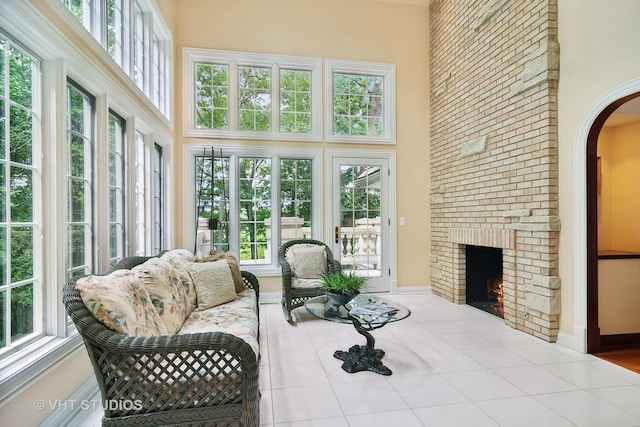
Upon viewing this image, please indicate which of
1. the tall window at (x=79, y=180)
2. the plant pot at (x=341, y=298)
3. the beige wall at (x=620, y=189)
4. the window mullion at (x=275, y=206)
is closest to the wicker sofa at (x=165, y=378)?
the tall window at (x=79, y=180)

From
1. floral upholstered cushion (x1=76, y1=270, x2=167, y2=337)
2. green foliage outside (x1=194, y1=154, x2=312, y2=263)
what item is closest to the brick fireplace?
green foliage outside (x1=194, y1=154, x2=312, y2=263)

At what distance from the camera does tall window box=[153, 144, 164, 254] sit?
3.87m

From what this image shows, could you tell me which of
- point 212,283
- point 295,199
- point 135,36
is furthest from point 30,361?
point 295,199

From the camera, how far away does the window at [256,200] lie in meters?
4.73

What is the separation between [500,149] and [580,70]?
102 centimetres

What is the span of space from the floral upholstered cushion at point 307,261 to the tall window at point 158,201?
1.61 metres

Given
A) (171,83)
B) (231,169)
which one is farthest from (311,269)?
(171,83)

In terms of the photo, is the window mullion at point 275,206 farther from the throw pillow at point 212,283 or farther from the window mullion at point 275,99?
the throw pillow at point 212,283

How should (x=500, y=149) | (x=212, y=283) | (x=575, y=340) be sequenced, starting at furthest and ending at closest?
(x=500, y=149)
(x=575, y=340)
(x=212, y=283)

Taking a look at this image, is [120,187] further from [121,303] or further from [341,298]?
[341,298]

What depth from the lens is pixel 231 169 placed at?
4781mm

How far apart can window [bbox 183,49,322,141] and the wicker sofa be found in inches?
144

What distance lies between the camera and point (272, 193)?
4.88 m

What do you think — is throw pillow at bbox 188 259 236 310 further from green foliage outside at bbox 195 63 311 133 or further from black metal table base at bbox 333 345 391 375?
green foliage outside at bbox 195 63 311 133
